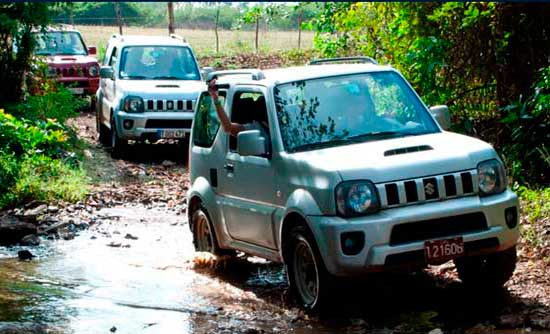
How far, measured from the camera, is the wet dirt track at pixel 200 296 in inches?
304

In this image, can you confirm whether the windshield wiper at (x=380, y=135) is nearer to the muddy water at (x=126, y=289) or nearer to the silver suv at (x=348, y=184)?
the silver suv at (x=348, y=184)

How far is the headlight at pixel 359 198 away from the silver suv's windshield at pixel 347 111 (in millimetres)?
845

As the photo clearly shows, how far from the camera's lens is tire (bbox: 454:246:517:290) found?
8.03 meters

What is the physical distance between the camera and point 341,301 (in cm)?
802

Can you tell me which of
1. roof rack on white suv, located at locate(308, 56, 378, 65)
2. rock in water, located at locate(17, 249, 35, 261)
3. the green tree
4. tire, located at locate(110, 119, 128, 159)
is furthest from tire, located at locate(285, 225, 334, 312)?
the green tree

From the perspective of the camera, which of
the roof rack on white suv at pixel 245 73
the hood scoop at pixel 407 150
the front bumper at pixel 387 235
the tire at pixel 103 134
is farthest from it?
the tire at pixel 103 134

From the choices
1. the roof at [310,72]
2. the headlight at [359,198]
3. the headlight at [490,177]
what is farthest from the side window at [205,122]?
the headlight at [490,177]

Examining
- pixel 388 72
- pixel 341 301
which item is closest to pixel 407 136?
pixel 388 72

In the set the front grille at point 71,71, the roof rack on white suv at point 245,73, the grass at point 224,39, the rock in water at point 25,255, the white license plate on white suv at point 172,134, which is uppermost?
the roof rack on white suv at point 245,73

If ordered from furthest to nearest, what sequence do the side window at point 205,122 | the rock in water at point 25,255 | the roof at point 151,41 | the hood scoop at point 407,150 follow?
the roof at point 151,41, the rock in water at point 25,255, the side window at point 205,122, the hood scoop at point 407,150

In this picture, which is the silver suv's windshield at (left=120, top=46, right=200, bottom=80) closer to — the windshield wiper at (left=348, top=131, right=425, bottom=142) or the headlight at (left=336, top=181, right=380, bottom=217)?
the windshield wiper at (left=348, top=131, right=425, bottom=142)

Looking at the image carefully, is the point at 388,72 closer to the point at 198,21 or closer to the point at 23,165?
the point at 23,165

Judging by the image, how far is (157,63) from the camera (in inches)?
711

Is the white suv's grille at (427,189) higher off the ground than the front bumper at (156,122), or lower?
higher
